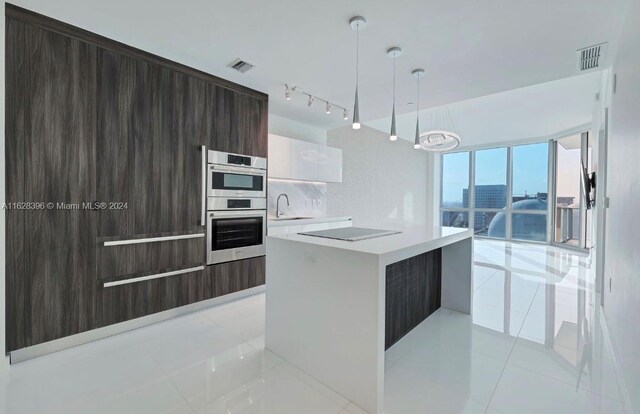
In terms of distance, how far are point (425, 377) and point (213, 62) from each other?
125 inches

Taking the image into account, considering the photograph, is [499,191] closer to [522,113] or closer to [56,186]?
[522,113]

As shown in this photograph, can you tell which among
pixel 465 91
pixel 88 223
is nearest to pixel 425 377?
pixel 88 223

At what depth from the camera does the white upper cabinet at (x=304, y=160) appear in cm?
423

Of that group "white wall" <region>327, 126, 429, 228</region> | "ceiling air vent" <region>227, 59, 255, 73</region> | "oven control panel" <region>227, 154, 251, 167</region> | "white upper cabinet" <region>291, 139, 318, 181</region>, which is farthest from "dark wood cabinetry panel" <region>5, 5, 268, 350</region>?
"white wall" <region>327, 126, 429, 228</region>

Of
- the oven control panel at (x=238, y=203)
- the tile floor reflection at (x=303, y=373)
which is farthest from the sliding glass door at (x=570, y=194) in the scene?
the oven control panel at (x=238, y=203)

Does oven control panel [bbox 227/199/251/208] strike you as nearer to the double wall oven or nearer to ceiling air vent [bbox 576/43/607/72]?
the double wall oven

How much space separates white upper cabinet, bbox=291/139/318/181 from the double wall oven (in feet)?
2.20

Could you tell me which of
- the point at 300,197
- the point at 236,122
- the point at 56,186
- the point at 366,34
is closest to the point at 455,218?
the point at 300,197

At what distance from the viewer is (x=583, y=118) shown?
18.7ft

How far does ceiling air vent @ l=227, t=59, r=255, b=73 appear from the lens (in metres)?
2.81

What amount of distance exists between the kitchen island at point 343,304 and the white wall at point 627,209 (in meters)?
1.05

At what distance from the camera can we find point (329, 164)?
483cm

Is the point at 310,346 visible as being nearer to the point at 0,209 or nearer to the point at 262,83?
the point at 0,209

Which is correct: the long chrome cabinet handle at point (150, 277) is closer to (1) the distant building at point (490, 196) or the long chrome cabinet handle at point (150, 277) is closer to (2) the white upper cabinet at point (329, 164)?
(2) the white upper cabinet at point (329, 164)
